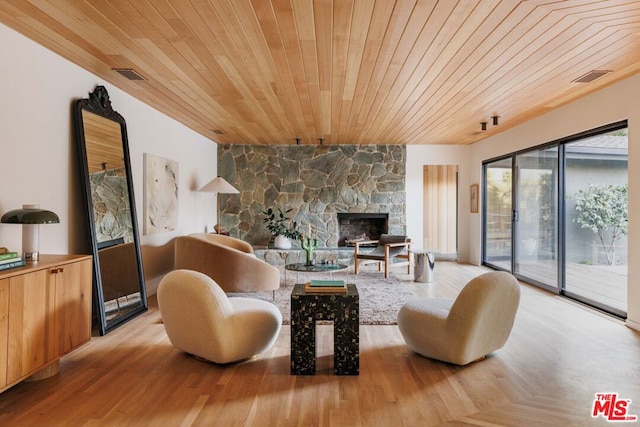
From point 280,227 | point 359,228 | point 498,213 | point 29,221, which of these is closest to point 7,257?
point 29,221

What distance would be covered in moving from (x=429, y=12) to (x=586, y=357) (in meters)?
2.73

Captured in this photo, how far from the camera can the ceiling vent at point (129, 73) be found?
3633mm

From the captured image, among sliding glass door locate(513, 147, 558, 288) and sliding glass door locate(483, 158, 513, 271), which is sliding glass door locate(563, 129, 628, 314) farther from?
sliding glass door locate(483, 158, 513, 271)

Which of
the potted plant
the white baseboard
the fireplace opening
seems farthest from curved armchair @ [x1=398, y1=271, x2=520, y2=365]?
the fireplace opening

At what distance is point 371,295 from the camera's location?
16.9ft

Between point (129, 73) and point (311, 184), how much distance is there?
4.65 meters

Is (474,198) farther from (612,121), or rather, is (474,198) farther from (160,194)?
(160,194)

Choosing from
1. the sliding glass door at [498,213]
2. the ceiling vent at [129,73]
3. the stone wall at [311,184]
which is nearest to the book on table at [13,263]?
the ceiling vent at [129,73]

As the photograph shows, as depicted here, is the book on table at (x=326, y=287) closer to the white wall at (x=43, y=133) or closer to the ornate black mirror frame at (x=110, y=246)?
the ornate black mirror frame at (x=110, y=246)

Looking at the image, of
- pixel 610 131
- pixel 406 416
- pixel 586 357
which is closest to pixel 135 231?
pixel 406 416

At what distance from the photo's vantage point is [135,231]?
173 inches

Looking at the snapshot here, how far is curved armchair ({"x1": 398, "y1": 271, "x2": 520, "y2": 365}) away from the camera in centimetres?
279

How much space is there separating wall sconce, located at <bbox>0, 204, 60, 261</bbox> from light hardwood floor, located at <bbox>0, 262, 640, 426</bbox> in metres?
0.84

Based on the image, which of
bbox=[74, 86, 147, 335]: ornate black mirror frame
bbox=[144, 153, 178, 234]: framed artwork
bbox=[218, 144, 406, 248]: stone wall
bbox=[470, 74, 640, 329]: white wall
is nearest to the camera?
bbox=[74, 86, 147, 335]: ornate black mirror frame
